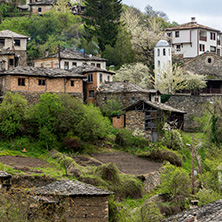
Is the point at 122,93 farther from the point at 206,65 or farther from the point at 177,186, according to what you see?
the point at 206,65

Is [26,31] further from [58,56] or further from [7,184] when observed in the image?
[7,184]

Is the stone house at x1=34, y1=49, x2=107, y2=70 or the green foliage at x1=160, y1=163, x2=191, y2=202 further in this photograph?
the stone house at x1=34, y1=49, x2=107, y2=70

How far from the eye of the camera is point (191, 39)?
274 ft

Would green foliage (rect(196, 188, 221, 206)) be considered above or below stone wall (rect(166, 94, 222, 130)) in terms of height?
below

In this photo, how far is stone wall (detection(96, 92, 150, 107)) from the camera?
53.2m

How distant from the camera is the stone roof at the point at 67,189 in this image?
2683cm

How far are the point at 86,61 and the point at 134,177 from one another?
27802 mm

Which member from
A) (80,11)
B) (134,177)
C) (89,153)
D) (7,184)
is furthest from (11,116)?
(80,11)

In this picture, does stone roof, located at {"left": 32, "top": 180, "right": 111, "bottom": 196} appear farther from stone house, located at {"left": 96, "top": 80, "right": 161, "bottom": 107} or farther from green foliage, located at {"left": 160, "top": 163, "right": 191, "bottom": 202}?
stone house, located at {"left": 96, "top": 80, "right": 161, "bottom": 107}

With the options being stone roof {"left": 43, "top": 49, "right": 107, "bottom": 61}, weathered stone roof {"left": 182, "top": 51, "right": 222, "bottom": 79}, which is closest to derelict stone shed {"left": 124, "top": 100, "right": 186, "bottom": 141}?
stone roof {"left": 43, "top": 49, "right": 107, "bottom": 61}

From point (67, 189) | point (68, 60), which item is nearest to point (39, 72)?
point (68, 60)

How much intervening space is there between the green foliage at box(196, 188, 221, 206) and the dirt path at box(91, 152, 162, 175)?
19.3 ft

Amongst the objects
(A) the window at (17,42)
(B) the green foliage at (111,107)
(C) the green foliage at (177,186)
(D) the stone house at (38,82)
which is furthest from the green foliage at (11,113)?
(A) the window at (17,42)

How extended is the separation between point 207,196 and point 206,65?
4108cm
